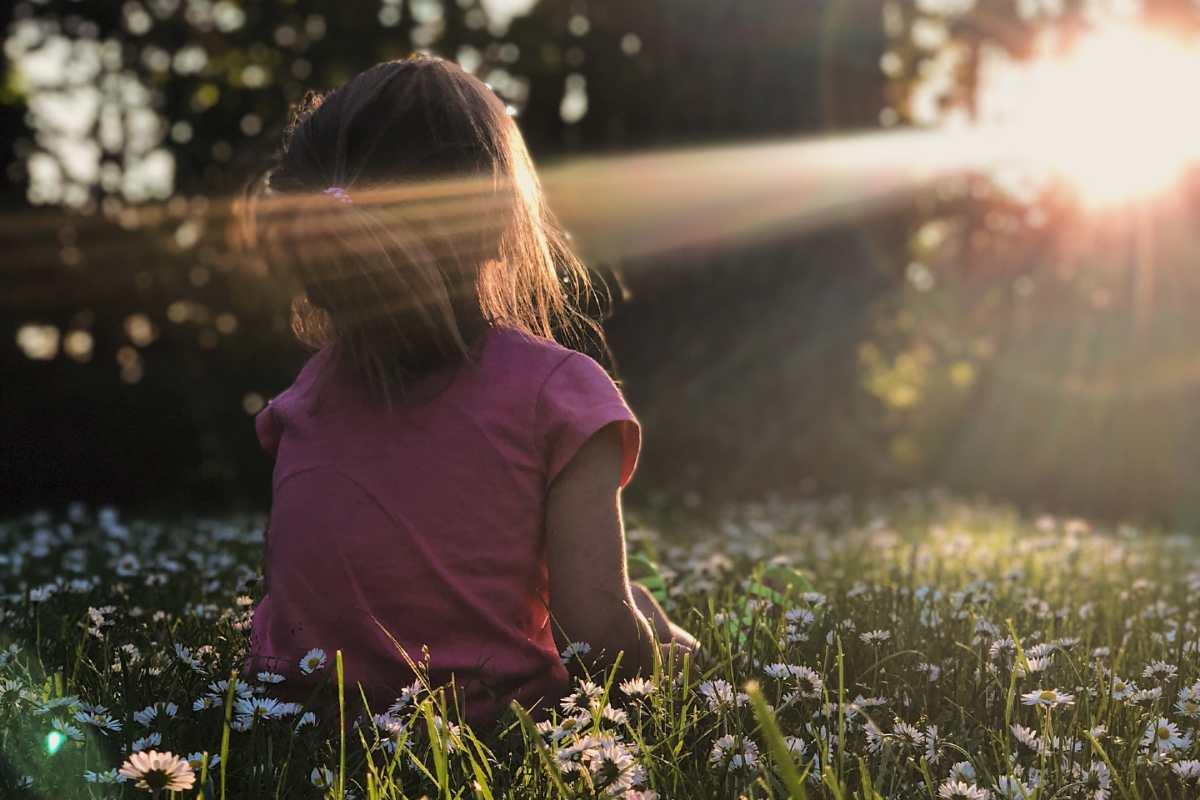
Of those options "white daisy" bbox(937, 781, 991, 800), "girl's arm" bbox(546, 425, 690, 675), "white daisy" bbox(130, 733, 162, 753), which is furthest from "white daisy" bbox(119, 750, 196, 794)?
"white daisy" bbox(937, 781, 991, 800)

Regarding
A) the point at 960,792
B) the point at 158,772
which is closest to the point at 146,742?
the point at 158,772

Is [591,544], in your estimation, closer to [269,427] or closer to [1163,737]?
[269,427]

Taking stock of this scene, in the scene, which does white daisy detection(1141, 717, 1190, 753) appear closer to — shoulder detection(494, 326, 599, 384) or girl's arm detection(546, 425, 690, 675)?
girl's arm detection(546, 425, 690, 675)

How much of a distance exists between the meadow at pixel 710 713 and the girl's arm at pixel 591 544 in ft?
0.29

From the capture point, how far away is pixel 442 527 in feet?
7.22

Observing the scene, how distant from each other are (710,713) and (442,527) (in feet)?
1.97

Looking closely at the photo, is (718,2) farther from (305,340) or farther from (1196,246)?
(305,340)

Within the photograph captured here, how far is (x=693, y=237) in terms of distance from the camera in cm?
1151

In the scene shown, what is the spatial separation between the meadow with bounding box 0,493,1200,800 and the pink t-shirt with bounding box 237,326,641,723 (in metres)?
0.09

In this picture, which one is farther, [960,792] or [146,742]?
[146,742]

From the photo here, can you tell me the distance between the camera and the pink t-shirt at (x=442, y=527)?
218 cm

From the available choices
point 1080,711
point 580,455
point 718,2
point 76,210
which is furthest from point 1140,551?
point 76,210

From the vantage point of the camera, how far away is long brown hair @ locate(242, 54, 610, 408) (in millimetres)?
2062

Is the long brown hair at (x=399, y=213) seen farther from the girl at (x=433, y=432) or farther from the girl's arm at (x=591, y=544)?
the girl's arm at (x=591, y=544)
